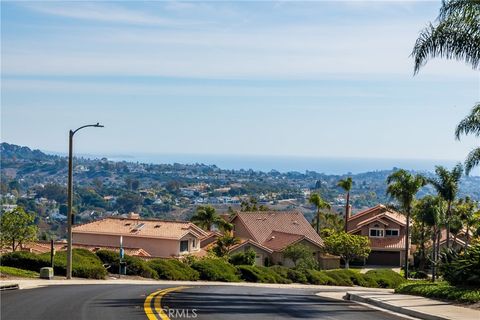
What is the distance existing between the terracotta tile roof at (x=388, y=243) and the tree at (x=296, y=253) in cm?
1229

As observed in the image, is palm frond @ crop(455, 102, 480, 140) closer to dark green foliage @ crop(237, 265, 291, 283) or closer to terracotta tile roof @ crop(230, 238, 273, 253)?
dark green foliage @ crop(237, 265, 291, 283)

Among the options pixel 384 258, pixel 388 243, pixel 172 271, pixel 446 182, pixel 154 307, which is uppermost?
pixel 446 182

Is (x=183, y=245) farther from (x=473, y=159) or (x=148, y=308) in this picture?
(x=148, y=308)

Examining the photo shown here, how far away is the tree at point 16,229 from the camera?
180 feet

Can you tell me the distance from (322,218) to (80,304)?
89587 millimetres

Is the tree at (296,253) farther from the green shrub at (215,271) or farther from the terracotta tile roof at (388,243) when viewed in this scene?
the green shrub at (215,271)

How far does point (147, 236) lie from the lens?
214 feet

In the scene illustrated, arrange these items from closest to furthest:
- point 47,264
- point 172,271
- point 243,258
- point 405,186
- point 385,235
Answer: point 47,264 < point 172,271 < point 405,186 < point 243,258 < point 385,235

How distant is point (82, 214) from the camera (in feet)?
573

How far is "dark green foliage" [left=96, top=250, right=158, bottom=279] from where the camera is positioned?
37281mm

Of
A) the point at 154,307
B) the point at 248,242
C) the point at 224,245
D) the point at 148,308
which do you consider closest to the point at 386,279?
the point at 224,245

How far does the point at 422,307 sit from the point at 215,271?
22.1m

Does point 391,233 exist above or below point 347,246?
above

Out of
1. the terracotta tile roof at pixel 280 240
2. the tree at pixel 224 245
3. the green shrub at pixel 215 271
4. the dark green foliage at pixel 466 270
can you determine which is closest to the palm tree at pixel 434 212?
the terracotta tile roof at pixel 280 240
